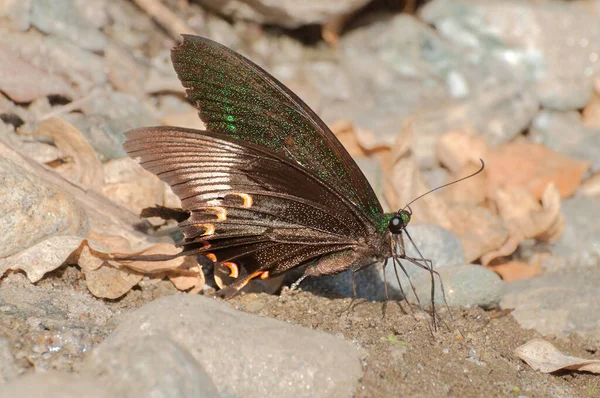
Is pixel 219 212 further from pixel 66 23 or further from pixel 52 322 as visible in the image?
pixel 66 23

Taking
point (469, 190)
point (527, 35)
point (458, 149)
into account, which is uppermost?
point (527, 35)

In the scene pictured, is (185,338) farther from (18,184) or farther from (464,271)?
(464,271)

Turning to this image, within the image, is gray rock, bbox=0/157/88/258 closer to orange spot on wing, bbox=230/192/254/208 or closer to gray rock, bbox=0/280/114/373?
gray rock, bbox=0/280/114/373

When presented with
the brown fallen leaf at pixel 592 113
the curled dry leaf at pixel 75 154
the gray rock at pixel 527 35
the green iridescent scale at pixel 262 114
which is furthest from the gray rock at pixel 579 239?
the curled dry leaf at pixel 75 154

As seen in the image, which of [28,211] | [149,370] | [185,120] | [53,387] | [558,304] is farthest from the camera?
[185,120]

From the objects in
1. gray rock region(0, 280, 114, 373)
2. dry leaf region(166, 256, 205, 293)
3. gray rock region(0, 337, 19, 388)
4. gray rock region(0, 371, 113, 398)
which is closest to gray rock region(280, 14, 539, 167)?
dry leaf region(166, 256, 205, 293)

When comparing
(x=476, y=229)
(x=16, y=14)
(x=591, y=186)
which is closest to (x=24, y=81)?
(x=16, y=14)

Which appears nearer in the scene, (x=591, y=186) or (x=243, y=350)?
(x=243, y=350)
